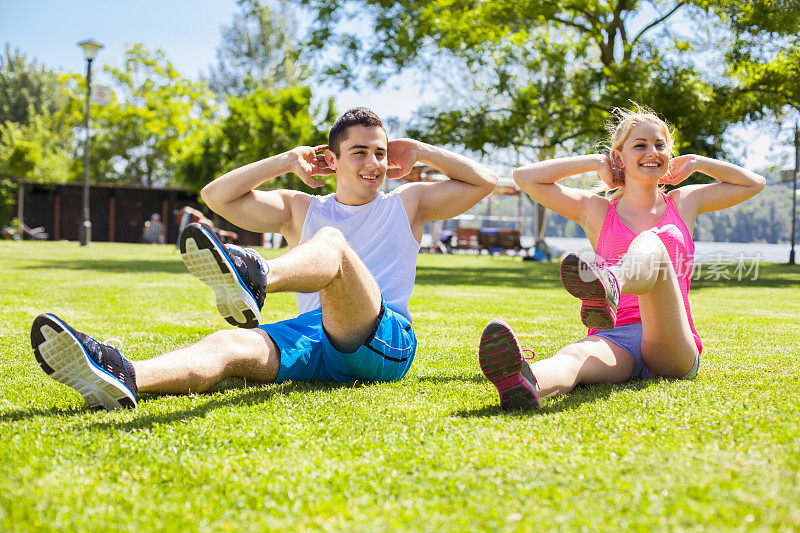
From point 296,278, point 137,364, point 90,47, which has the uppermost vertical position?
point 90,47

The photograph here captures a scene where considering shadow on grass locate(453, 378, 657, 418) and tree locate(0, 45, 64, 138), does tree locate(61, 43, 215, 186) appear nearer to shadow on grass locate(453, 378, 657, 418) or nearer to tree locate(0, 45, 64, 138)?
tree locate(0, 45, 64, 138)

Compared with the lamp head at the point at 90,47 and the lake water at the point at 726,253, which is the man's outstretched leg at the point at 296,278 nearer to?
the lake water at the point at 726,253

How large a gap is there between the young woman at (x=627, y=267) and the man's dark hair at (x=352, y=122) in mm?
→ 911

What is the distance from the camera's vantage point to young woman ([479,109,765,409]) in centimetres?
258

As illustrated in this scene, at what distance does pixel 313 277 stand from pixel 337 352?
66 centimetres

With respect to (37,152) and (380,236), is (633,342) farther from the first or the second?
(37,152)

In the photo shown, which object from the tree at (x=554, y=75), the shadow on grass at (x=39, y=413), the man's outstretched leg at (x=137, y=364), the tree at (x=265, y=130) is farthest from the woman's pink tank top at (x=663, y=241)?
the tree at (x=265, y=130)

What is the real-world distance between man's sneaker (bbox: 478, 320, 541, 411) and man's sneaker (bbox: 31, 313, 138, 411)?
1.30 metres

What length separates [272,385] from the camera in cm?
310

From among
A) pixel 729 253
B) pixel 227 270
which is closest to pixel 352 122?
pixel 227 270

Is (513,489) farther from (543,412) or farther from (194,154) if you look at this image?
(194,154)

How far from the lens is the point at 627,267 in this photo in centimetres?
258

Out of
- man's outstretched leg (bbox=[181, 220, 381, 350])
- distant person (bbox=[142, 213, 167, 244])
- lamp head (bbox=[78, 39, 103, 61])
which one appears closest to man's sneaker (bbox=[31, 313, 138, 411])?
man's outstretched leg (bbox=[181, 220, 381, 350])

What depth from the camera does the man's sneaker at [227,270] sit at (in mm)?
2119
